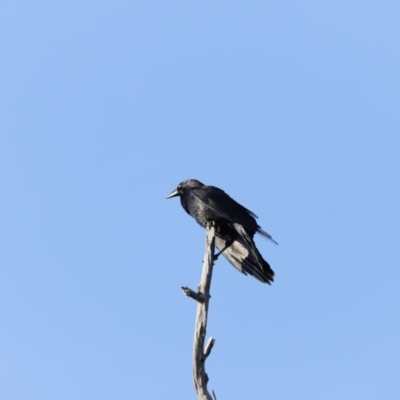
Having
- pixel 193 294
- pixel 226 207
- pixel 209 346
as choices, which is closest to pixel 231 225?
pixel 226 207

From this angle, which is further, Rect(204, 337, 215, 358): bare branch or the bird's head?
the bird's head

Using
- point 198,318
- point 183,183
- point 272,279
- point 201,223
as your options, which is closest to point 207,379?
point 198,318

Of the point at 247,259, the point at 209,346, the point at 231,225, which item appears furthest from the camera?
the point at 231,225

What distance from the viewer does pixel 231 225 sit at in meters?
10.9

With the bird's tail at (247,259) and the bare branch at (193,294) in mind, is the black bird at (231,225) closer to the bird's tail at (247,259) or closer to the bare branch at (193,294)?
the bird's tail at (247,259)

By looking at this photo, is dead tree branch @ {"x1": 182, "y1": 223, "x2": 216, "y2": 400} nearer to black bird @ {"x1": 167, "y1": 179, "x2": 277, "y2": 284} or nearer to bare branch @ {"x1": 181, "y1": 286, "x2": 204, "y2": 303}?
bare branch @ {"x1": 181, "y1": 286, "x2": 204, "y2": 303}

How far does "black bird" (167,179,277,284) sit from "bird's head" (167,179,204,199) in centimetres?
18

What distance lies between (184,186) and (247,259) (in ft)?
6.33

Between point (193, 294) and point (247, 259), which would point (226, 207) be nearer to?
point (247, 259)

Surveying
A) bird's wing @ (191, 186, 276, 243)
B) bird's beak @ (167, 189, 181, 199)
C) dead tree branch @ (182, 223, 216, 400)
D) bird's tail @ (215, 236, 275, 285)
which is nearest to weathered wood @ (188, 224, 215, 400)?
dead tree branch @ (182, 223, 216, 400)

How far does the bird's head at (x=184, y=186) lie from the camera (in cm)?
1201

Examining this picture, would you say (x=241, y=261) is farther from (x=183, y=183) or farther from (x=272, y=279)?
(x=183, y=183)

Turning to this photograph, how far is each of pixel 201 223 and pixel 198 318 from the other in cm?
258

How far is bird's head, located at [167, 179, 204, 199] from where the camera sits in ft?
39.4
